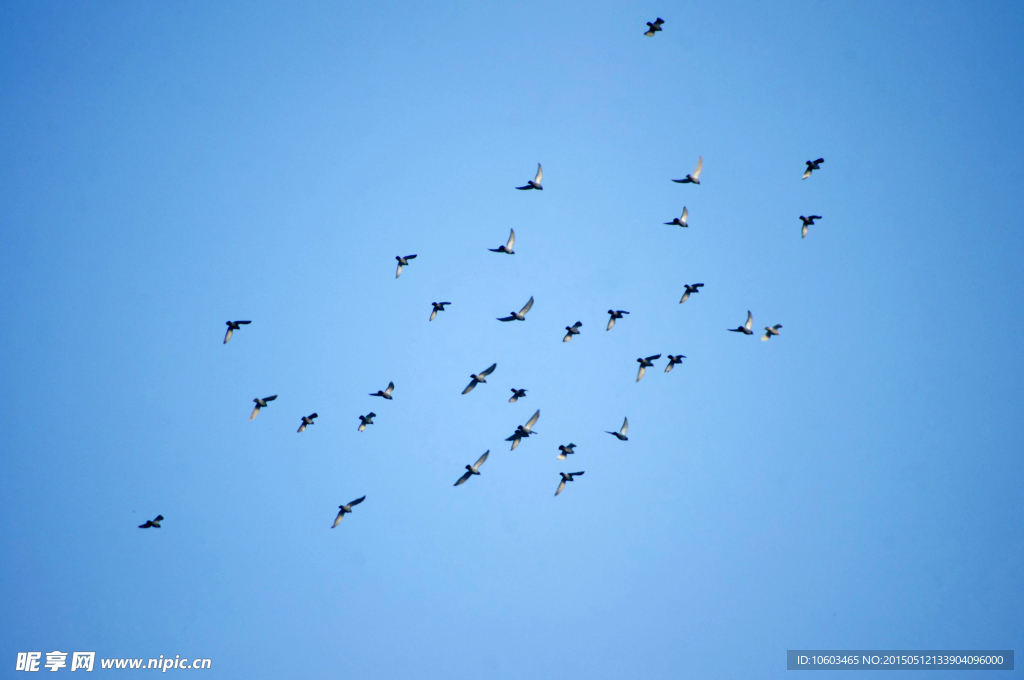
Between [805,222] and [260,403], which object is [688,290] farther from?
[260,403]

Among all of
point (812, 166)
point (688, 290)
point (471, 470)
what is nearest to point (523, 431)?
point (471, 470)

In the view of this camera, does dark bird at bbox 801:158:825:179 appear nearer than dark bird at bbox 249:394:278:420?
Yes

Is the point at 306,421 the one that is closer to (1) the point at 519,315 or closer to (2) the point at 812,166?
(1) the point at 519,315

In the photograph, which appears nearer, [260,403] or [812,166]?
[812,166]

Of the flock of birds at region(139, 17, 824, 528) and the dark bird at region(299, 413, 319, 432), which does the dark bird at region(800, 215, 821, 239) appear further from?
the dark bird at region(299, 413, 319, 432)

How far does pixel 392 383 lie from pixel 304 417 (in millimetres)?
6685

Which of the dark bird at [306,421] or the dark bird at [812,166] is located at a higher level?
the dark bird at [812,166]

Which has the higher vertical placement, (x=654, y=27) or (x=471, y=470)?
(x=654, y=27)

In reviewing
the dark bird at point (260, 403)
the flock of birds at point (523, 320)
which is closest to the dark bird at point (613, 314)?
the flock of birds at point (523, 320)

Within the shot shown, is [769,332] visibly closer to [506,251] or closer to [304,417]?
[506,251]

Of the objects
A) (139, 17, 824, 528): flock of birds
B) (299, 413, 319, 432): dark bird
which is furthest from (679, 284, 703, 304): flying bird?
(299, 413, 319, 432): dark bird

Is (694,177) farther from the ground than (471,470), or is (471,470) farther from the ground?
(694,177)

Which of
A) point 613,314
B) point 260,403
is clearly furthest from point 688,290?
point 260,403

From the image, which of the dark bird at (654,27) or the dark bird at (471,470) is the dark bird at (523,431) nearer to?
the dark bird at (471,470)
